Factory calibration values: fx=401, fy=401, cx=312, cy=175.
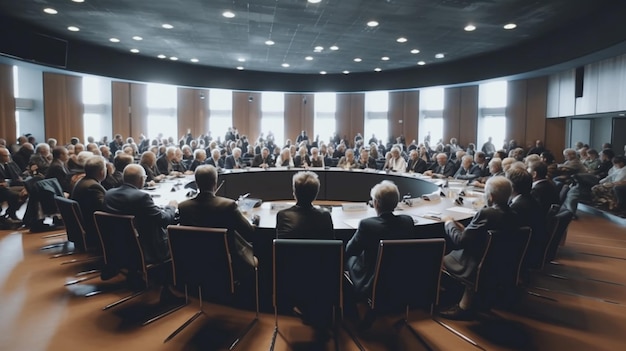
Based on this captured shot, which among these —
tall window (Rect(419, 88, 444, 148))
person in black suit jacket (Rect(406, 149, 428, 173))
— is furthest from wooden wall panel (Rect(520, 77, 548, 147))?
person in black suit jacket (Rect(406, 149, 428, 173))

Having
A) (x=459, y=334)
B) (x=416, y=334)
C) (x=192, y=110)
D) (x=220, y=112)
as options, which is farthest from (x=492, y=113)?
(x=416, y=334)

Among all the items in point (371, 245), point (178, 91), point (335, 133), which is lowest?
point (371, 245)

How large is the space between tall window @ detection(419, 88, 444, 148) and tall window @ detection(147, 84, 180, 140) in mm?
10313

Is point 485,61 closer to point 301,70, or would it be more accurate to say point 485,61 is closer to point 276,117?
point 301,70

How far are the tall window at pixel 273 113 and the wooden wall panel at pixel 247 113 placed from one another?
0.23 meters

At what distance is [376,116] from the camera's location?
18.0 meters

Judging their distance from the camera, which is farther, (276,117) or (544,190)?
(276,117)

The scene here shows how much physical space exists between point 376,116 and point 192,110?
26.3 feet

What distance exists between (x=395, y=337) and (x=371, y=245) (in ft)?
2.56

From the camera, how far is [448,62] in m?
12.4

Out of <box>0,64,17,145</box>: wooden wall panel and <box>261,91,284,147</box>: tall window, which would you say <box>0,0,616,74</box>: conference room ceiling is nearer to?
<box>0,64,17,145</box>: wooden wall panel

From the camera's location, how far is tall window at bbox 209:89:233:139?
1750 centimetres

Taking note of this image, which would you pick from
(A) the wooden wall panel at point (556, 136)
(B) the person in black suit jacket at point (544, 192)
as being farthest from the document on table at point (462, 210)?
(A) the wooden wall panel at point (556, 136)

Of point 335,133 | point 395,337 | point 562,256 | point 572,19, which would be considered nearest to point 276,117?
point 335,133
